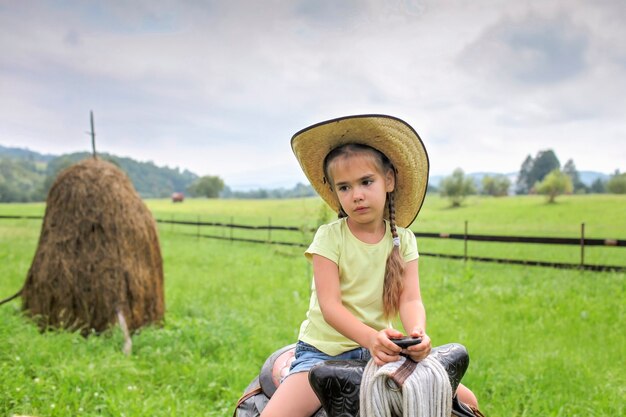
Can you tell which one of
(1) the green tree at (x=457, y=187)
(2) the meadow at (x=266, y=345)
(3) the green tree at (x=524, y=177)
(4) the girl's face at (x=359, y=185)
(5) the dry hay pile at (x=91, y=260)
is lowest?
(2) the meadow at (x=266, y=345)

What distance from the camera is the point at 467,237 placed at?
14344mm

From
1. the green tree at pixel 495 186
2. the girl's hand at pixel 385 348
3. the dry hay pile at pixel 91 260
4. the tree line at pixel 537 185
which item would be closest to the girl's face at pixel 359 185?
the girl's hand at pixel 385 348

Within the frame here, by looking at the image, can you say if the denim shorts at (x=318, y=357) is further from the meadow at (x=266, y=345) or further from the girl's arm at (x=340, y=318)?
the meadow at (x=266, y=345)

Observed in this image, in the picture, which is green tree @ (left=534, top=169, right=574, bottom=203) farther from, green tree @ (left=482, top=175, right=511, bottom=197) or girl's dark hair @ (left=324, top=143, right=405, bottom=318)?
girl's dark hair @ (left=324, top=143, right=405, bottom=318)

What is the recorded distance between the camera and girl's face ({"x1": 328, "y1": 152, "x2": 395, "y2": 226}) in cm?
205

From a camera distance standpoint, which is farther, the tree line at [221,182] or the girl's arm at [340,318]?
the tree line at [221,182]

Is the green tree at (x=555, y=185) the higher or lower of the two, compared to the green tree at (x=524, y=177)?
lower

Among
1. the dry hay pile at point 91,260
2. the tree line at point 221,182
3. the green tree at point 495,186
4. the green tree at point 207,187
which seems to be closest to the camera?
the dry hay pile at point 91,260

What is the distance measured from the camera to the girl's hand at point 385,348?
5.40 ft

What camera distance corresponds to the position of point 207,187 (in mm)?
91250

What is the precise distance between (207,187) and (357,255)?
3608 inches

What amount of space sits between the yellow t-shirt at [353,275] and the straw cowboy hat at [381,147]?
1.12 feet

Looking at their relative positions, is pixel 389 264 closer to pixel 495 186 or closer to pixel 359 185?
pixel 359 185

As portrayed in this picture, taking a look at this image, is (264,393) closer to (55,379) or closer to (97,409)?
(97,409)
